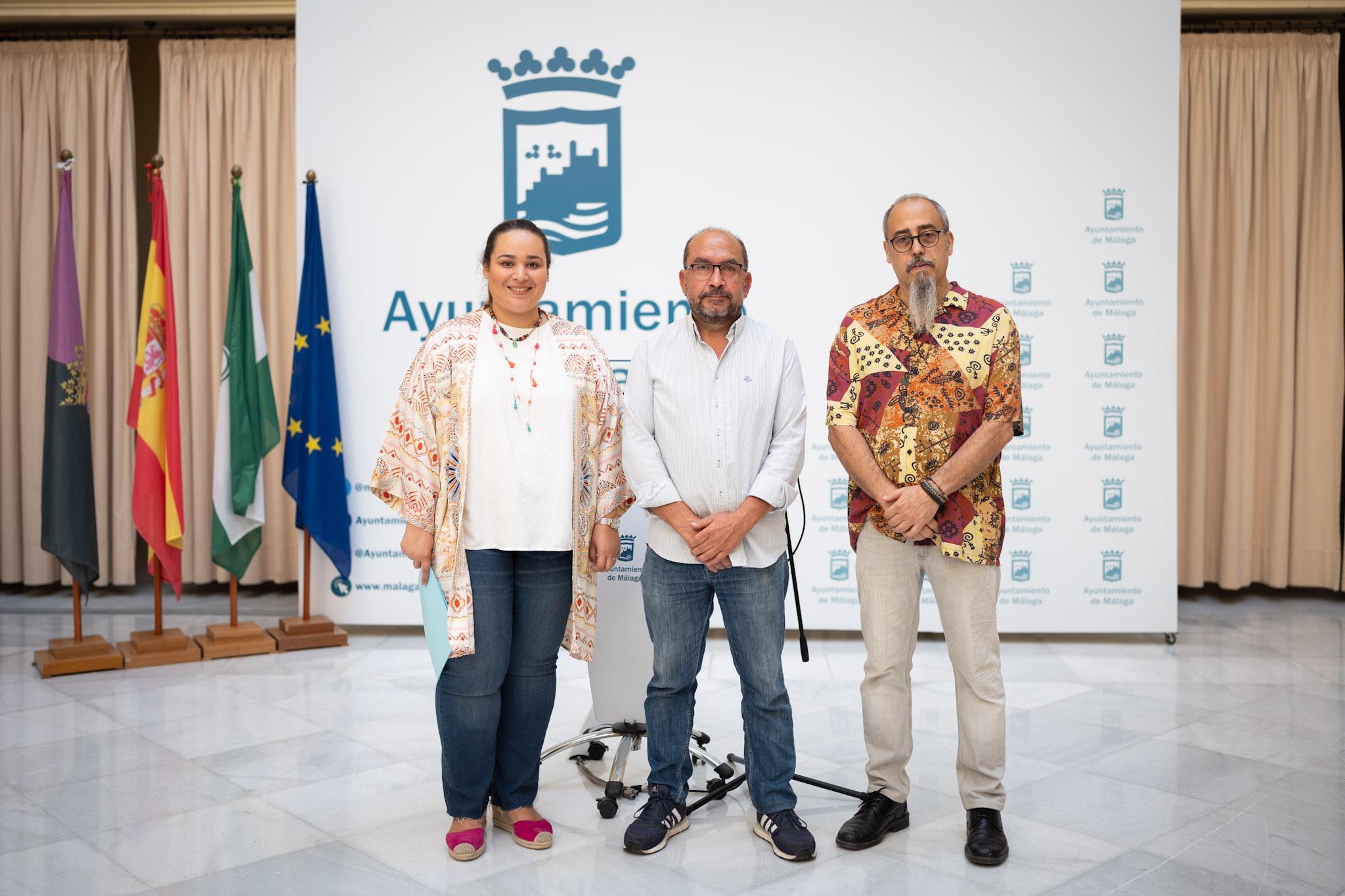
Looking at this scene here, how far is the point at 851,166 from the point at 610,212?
115cm

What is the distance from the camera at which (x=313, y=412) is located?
4.96m

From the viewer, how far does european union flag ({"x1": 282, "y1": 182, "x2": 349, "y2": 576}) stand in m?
4.95

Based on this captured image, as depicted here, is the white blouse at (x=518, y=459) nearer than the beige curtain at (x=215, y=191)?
Yes

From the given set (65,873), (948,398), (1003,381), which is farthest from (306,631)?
(1003,381)

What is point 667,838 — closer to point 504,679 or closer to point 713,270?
point 504,679

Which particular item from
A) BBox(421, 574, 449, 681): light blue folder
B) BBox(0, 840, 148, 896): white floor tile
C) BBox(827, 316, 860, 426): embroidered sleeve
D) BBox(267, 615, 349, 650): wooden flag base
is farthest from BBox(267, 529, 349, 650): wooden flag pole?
BBox(827, 316, 860, 426): embroidered sleeve

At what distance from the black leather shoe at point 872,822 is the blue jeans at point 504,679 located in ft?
2.71

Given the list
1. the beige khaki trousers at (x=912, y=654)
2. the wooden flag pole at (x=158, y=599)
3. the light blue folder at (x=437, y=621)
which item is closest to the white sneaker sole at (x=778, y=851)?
the beige khaki trousers at (x=912, y=654)

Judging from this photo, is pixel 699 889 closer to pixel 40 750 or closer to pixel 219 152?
Answer: pixel 40 750

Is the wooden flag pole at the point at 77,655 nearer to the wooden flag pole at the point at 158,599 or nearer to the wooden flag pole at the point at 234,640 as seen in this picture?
the wooden flag pole at the point at 158,599

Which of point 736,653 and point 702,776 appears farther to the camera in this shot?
point 702,776

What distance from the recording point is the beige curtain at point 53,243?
6152mm

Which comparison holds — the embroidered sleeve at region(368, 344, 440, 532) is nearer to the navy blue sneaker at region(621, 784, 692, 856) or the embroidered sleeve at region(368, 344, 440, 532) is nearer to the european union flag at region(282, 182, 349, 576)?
the navy blue sneaker at region(621, 784, 692, 856)

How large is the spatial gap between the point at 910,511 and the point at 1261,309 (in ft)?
14.9
